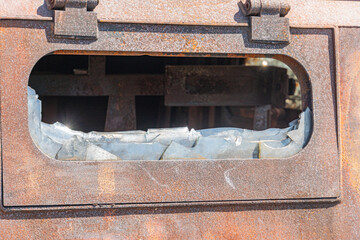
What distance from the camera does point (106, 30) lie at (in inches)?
60.2

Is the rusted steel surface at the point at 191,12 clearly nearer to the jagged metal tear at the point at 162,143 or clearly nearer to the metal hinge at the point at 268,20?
the metal hinge at the point at 268,20

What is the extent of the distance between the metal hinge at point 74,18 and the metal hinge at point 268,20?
62 centimetres

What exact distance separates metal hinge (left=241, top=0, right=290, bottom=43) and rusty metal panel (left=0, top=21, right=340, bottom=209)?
4 centimetres

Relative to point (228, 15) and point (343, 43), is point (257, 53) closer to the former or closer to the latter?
point (228, 15)

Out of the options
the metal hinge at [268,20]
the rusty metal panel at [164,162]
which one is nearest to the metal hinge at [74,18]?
the rusty metal panel at [164,162]

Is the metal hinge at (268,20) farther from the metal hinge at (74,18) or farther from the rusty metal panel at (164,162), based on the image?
the metal hinge at (74,18)

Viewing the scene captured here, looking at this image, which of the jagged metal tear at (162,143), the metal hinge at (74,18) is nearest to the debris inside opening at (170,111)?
the jagged metal tear at (162,143)

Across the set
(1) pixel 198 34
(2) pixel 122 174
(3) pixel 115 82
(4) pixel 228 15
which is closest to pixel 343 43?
(4) pixel 228 15

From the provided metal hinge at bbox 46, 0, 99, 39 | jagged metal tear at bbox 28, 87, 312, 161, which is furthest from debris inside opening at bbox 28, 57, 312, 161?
metal hinge at bbox 46, 0, 99, 39

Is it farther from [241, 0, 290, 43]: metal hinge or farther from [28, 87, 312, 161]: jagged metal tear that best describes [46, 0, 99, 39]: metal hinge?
[241, 0, 290, 43]: metal hinge

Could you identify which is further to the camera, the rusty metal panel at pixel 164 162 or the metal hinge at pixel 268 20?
the metal hinge at pixel 268 20

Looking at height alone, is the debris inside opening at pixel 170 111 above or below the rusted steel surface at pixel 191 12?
below

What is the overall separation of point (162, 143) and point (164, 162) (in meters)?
0.15

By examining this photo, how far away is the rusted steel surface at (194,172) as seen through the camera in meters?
1.47
